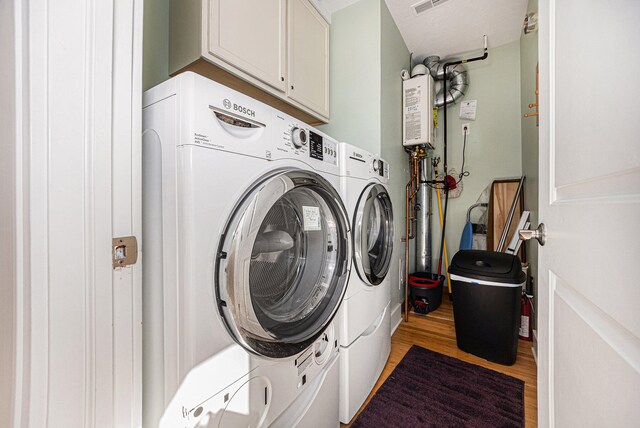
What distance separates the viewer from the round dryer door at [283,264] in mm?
637

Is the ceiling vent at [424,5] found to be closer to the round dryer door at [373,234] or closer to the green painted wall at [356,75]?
the green painted wall at [356,75]

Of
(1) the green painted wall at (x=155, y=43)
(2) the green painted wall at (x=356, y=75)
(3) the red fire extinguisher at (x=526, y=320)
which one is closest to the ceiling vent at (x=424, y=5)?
(2) the green painted wall at (x=356, y=75)

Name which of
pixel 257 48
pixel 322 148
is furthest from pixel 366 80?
pixel 322 148

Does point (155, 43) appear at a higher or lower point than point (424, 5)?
lower

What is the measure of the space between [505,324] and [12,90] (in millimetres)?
2310

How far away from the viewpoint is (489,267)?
5.38 feet

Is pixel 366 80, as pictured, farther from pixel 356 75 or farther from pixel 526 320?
pixel 526 320

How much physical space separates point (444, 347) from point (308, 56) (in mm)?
2252

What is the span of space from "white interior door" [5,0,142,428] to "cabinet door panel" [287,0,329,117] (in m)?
0.98

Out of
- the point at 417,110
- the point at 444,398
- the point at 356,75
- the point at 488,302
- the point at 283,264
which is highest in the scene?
the point at 356,75

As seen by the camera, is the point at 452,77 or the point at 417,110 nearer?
the point at 417,110

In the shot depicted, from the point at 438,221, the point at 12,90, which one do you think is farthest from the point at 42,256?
the point at 438,221

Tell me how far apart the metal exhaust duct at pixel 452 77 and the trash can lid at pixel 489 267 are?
74.8 inches

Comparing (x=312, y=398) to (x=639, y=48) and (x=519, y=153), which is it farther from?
(x=519, y=153)
